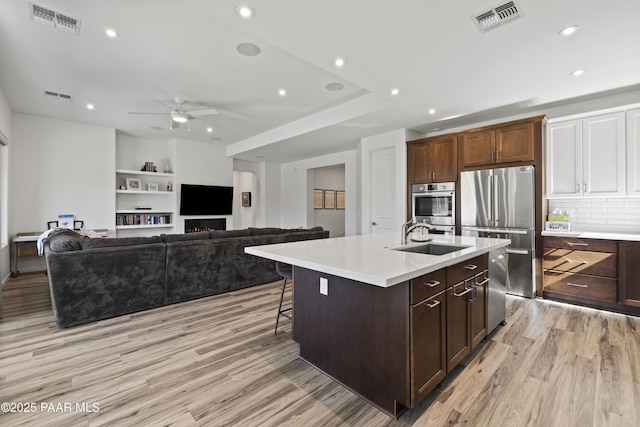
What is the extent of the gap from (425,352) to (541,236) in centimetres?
309

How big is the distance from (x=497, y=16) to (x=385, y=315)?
2.32 m

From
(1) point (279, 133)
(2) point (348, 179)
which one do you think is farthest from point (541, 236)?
(1) point (279, 133)

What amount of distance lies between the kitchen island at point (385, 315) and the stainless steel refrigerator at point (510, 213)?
6.59 feet

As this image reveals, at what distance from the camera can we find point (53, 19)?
258 cm

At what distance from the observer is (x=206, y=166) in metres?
7.53

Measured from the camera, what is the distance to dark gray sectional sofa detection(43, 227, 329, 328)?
9.58ft

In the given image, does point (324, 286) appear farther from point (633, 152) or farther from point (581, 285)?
point (633, 152)

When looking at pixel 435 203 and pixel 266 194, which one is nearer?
pixel 435 203

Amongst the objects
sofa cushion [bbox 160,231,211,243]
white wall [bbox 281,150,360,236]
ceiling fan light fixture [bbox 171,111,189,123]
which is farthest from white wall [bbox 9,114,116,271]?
white wall [bbox 281,150,360,236]

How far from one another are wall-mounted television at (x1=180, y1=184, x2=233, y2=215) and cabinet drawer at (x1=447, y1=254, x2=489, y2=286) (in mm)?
6589

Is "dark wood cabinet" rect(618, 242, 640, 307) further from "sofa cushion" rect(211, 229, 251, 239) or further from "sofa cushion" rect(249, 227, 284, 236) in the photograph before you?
"sofa cushion" rect(211, 229, 251, 239)

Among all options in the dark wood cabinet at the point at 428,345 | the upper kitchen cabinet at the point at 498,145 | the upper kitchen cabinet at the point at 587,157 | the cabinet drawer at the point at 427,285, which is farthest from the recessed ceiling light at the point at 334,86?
the dark wood cabinet at the point at 428,345

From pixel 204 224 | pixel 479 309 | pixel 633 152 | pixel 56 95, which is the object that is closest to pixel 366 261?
pixel 479 309

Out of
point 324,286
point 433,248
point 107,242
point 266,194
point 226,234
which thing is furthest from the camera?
point 266,194
